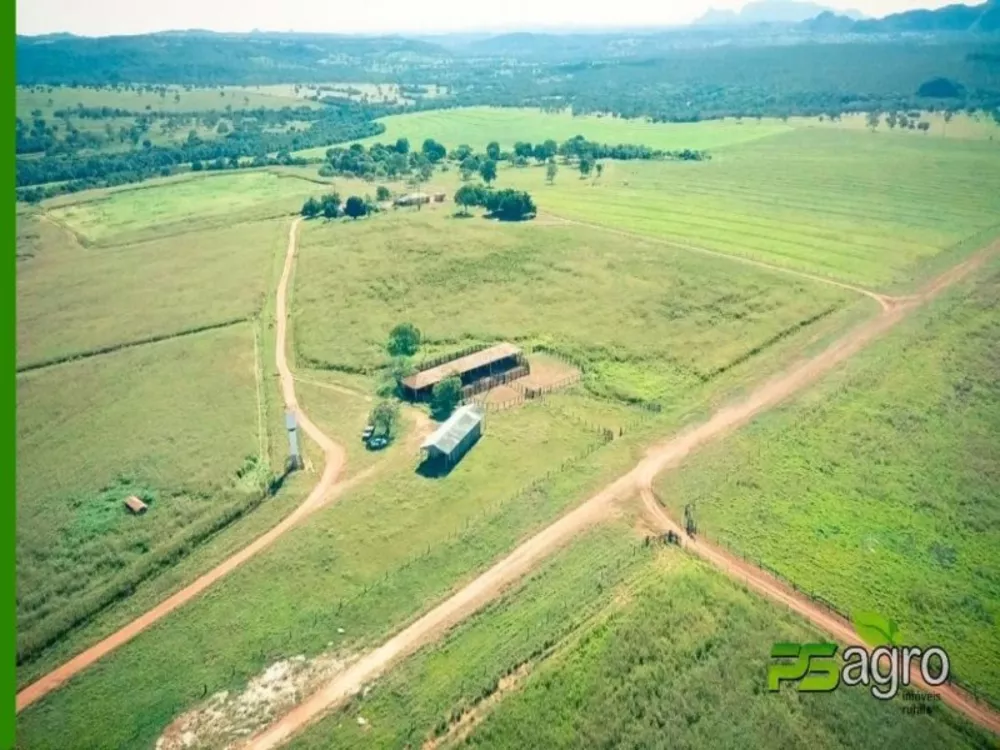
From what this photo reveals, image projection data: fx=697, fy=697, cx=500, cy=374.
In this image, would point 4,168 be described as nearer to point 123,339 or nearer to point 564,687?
point 564,687

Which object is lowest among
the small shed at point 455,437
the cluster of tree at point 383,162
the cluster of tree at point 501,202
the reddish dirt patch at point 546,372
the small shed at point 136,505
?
the small shed at point 136,505

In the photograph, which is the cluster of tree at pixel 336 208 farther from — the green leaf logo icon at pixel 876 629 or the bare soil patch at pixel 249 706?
the green leaf logo icon at pixel 876 629

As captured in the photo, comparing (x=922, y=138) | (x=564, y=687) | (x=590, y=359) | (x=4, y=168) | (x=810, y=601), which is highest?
(x=922, y=138)

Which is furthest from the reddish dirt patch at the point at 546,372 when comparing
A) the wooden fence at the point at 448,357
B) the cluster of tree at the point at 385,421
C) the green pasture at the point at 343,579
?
the cluster of tree at the point at 385,421

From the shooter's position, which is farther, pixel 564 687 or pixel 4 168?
pixel 564 687

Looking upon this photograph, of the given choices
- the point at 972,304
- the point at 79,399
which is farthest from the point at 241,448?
the point at 972,304

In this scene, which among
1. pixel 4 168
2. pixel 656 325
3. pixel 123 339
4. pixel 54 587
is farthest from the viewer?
pixel 123 339
